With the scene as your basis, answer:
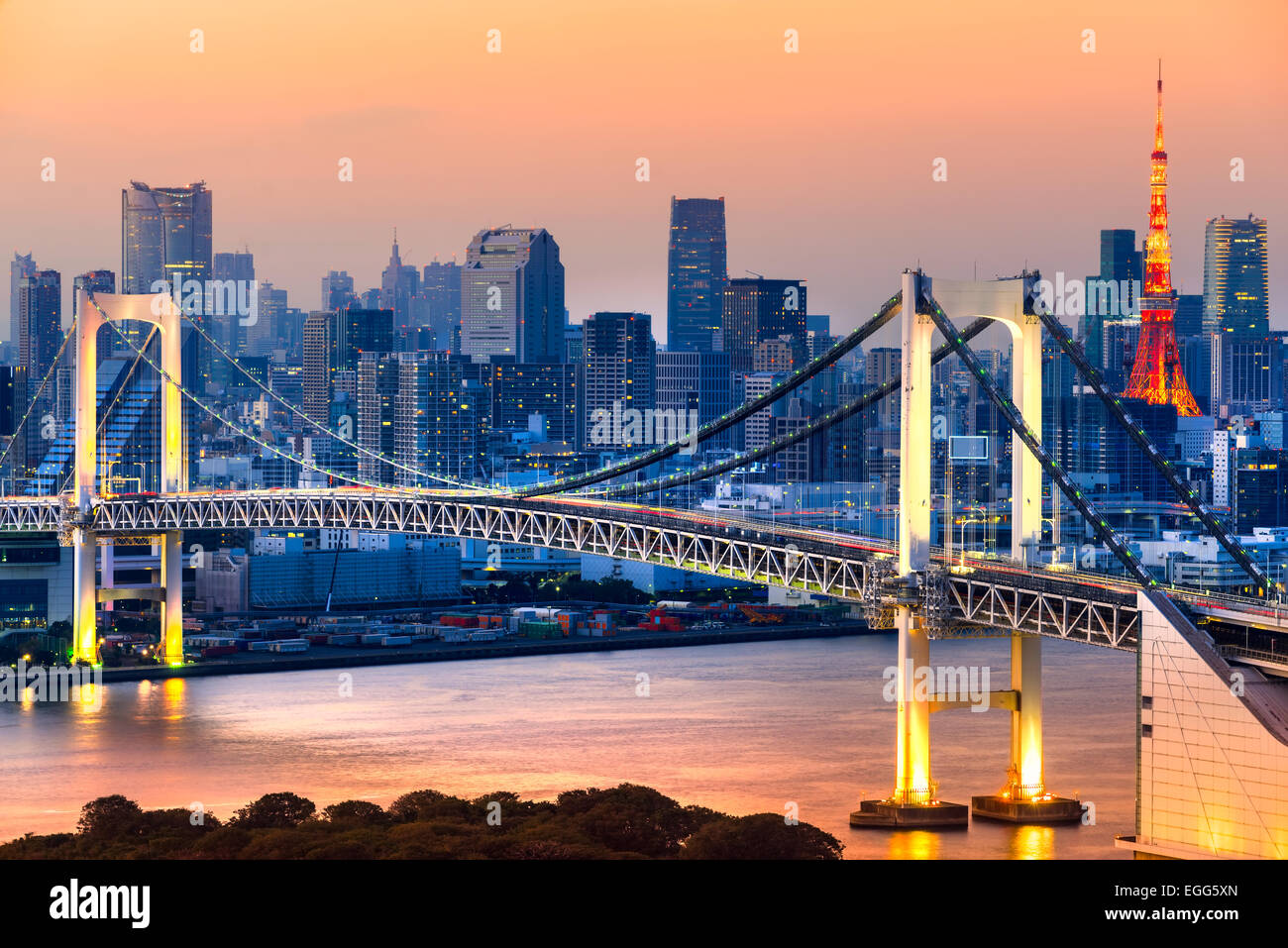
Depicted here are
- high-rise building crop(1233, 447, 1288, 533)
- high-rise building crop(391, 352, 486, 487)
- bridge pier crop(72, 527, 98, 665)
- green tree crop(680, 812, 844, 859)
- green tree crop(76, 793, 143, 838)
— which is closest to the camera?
green tree crop(680, 812, 844, 859)

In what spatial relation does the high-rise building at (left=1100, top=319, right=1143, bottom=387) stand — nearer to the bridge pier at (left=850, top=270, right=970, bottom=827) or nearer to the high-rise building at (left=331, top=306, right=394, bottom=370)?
the high-rise building at (left=331, top=306, right=394, bottom=370)

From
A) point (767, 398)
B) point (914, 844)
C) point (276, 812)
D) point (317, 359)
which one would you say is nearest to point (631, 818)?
point (914, 844)

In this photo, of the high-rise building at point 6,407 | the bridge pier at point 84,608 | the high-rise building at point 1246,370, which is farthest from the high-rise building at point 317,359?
the bridge pier at point 84,608

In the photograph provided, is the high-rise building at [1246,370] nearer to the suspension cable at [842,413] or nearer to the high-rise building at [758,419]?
the high-rise building at [758,419]

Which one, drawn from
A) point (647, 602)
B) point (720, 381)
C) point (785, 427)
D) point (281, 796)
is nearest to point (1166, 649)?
point (281, 796)

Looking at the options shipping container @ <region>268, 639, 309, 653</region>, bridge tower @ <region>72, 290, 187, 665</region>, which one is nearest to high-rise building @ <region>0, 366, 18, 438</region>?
bridge tower @ <region>72, 290, 187, 665</region>
